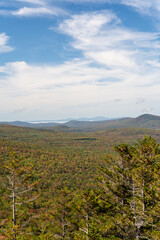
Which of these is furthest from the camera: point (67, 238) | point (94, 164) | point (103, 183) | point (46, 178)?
point (94, 164)

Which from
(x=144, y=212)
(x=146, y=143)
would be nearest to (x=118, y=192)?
(x=144, y=212)

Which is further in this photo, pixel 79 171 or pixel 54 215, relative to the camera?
pixel 79 171

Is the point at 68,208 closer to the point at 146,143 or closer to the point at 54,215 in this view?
the point at 54,215

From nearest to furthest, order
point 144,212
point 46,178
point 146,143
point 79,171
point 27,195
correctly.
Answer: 1. point 144,212
2. point 146,143
3. point 27,195
4. point 46,178
5. point 79,171

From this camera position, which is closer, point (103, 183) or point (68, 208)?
point (103, 183)

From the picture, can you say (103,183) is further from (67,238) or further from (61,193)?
(67,238)

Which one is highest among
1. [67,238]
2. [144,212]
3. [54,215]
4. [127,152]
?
[127,152]

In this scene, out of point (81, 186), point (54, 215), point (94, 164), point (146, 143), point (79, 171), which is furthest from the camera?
point (94, 164)

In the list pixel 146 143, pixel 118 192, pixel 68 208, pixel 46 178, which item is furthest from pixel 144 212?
pixel 46 178

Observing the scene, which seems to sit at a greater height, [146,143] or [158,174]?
[146,143]
